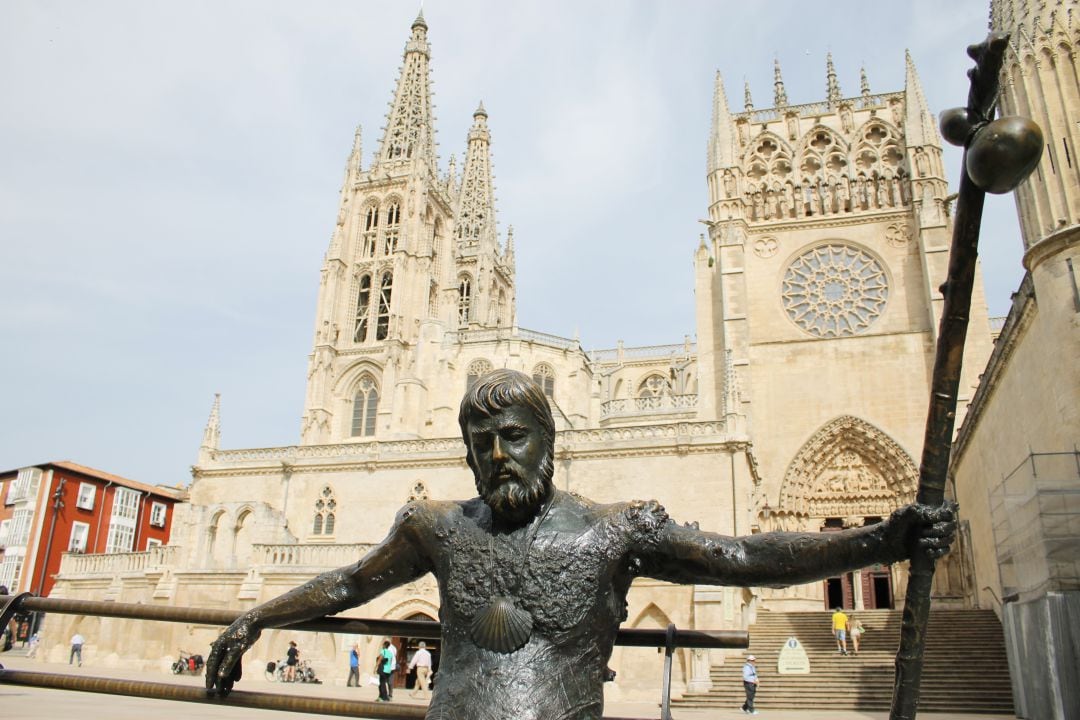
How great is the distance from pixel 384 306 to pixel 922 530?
1685 inches

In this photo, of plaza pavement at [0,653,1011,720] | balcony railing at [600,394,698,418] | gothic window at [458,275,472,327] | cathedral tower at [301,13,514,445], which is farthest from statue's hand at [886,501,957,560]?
gothic window at [458,275,472,327]

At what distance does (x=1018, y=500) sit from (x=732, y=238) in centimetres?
1796

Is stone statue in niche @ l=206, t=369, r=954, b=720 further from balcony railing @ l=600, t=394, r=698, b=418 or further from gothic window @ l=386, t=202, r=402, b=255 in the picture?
gothic window @ l=386, t=202, r=402, b=255

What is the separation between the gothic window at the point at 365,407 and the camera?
39.7m

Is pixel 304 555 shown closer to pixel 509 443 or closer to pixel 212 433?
pixel 212 433

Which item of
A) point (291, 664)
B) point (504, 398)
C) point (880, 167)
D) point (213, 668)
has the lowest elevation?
point (291, 664)

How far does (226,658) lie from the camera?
194 centimetres

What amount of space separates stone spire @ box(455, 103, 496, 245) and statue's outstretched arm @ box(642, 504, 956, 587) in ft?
183

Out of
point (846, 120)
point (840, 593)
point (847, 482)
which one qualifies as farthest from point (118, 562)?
point (846, 120)

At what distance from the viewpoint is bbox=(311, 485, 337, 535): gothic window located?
24.1 m

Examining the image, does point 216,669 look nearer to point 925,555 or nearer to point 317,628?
point 317,628

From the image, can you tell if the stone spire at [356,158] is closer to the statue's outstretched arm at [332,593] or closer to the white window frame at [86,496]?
the white window frame at [86,496]

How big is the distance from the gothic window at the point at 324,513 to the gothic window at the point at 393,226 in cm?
2165

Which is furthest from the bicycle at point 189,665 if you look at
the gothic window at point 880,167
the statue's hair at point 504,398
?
the gothic window at point 880,167
